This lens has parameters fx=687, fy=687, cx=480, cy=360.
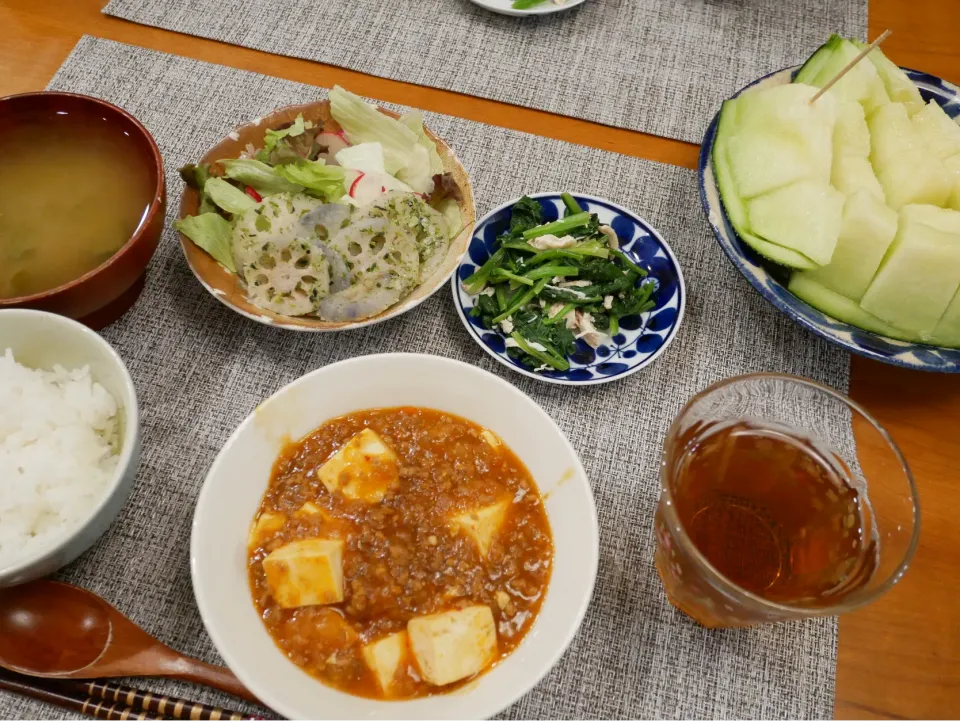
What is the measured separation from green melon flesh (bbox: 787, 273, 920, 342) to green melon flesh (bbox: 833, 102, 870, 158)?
36 cm

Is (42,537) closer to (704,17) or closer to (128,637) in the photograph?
(128,637)

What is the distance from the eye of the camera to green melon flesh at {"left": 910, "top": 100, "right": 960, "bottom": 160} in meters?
1.74

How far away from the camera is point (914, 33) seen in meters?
2.39

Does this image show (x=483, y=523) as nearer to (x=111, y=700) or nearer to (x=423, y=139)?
(x=111, y=700)

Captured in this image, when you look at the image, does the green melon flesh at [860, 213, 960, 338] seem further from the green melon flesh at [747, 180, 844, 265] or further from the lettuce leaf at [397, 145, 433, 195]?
the lettuce leaf at [397, 145, 433, 195]

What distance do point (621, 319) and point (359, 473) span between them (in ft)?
2.57

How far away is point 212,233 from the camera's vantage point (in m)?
1.59

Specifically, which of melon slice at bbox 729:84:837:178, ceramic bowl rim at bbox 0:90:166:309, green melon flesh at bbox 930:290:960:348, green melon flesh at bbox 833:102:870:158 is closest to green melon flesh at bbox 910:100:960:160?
green melon flesh at bbox 833:102:870:158

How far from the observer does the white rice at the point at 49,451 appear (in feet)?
4.11

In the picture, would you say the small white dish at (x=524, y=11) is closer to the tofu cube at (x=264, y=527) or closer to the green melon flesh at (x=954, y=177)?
the green melon flesh at (x=954, y=177)

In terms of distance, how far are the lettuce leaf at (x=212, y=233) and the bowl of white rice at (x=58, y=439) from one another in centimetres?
33

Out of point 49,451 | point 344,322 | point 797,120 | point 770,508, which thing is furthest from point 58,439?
point 797,120

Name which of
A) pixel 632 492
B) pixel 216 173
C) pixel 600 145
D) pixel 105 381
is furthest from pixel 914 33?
pixel 105 381

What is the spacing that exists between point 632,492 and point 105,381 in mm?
1130
